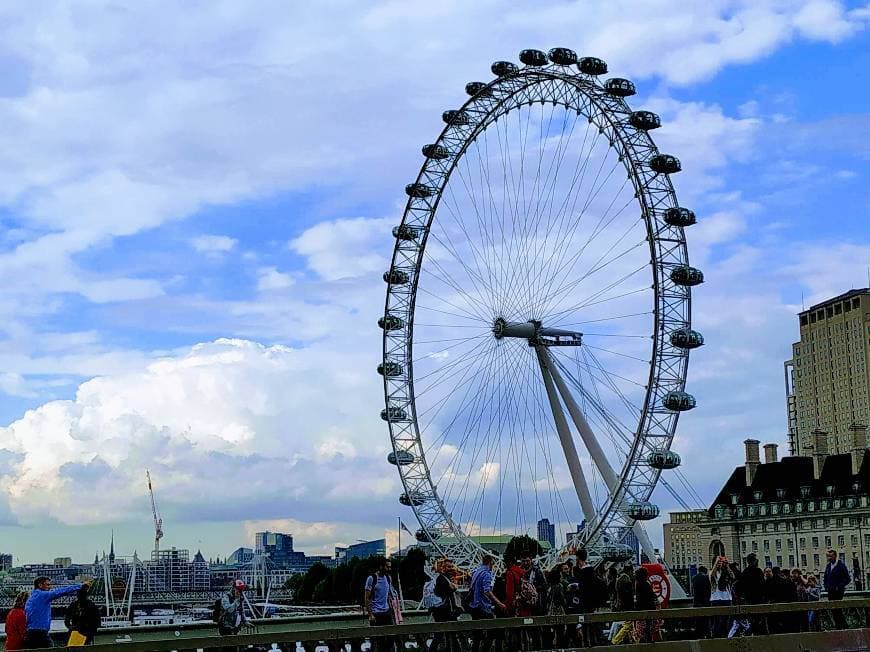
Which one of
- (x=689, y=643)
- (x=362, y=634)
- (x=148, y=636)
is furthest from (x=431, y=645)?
(x=148, y=636)

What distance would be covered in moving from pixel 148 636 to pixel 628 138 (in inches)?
1210

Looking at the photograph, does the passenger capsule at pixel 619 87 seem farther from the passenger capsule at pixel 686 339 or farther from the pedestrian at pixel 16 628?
the pedestrian at pixel 16 628

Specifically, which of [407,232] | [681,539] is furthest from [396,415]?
[681,539]

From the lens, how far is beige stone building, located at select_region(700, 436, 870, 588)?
13088 centimetres

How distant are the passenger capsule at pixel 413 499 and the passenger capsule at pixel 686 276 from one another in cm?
1899

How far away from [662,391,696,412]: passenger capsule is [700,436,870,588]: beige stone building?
7987 cm

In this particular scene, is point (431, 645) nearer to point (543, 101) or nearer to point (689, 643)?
point (689, 643)

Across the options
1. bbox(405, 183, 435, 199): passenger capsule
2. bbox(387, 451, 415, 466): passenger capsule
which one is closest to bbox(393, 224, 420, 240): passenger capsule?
bbox(405, 183, 435, 199): passenger capsule

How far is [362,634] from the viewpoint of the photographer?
16.7m

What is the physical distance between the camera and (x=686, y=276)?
49.5 m

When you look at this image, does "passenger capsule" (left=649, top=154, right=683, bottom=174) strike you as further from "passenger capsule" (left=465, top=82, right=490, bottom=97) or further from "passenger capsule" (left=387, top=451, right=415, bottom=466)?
"passenger capsule" (left=387, top=451, right=415, bottom=466)

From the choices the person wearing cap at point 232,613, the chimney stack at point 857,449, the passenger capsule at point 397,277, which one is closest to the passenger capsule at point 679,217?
the passenger capsule at point 397,277

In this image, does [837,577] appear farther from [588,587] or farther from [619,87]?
[619,87]

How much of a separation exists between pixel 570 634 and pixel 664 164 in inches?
1316
